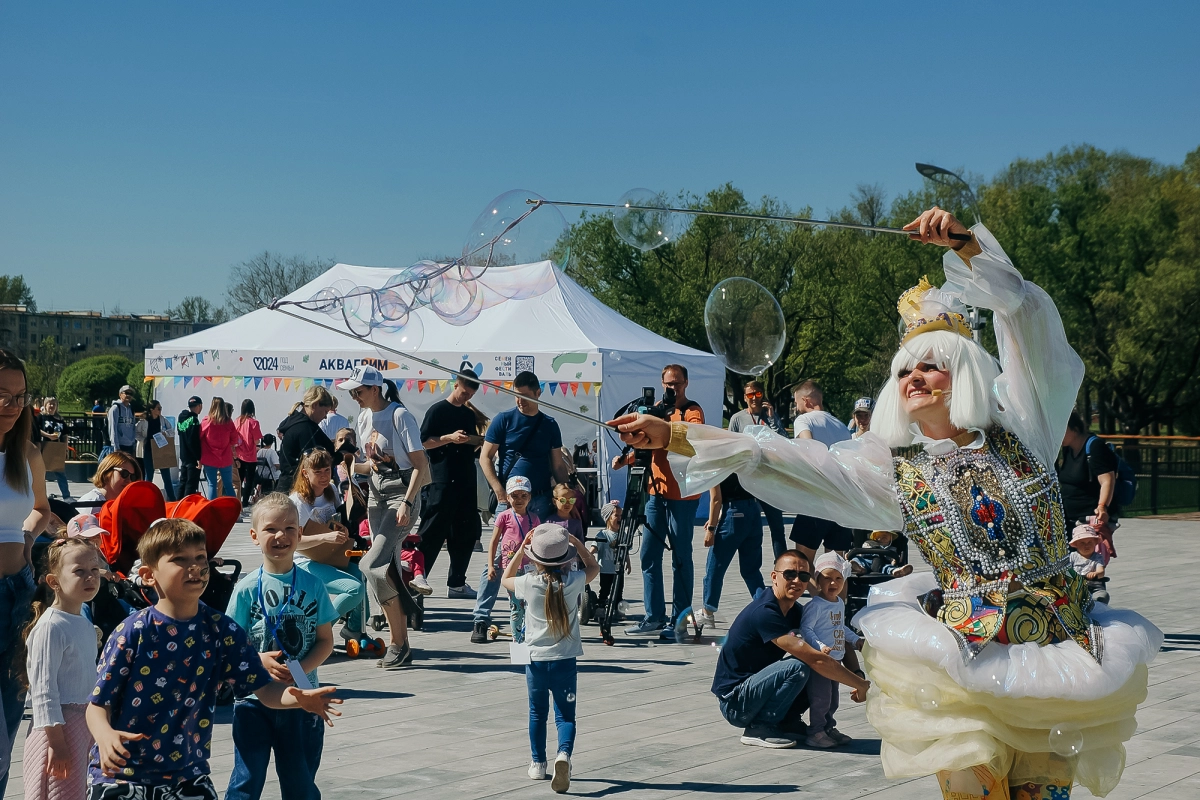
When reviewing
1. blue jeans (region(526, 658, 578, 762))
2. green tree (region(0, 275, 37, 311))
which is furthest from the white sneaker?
green tree (region(0, 275, 37, 311))

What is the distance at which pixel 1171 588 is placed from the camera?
1194cm

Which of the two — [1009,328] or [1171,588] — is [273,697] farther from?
[1171,588]

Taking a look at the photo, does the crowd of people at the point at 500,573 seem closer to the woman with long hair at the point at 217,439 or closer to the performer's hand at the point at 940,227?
the performer's hand at the point at 940,227

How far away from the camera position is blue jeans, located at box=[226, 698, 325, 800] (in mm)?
4199

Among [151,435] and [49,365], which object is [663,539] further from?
[49,365]

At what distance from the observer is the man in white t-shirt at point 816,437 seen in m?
8.62

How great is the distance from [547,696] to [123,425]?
52.4 ft

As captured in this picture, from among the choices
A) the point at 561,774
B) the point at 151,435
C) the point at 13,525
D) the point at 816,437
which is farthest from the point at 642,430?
the point at 151,435

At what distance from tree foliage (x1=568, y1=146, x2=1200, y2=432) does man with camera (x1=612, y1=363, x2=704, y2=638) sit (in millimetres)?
20428

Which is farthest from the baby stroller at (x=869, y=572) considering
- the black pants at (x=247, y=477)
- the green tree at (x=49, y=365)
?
the green tree at (x=49, y=365)

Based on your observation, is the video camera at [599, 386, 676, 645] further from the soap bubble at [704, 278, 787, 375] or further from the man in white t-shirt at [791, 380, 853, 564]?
the soap bubble at [704, 278, 787, 375]

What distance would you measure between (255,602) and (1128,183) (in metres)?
46.1

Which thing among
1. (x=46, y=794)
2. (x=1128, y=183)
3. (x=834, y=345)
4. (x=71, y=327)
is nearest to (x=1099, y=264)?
(x=1128, y=183)

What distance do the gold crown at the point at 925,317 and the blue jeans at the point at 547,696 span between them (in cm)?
264
